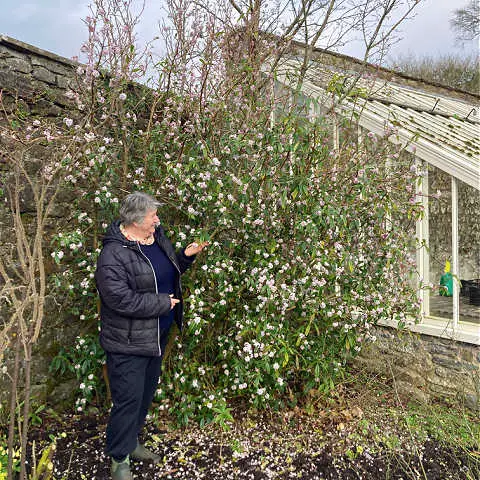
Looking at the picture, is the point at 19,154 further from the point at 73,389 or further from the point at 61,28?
the point at 73,389

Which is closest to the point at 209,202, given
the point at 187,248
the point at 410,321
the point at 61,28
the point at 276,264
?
the point at 187,248

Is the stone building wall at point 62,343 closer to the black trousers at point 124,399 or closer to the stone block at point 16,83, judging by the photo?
the stone block at point 16,83

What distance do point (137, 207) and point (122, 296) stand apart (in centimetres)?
57

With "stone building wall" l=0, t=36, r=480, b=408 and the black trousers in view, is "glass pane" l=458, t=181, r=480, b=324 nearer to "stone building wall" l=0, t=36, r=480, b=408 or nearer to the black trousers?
"stone building wall" l=0, t=36, r=480, b=408

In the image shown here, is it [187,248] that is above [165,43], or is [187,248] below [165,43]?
below

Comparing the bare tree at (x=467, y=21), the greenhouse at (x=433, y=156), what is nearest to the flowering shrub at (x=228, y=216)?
the greenhouse at (x=433, y=156)

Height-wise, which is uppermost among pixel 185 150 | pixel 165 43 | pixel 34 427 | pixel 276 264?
pixel 165 43

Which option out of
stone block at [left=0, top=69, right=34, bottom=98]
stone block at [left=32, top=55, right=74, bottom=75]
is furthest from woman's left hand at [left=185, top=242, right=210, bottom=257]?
stone block at [left=32, top=55, right=74, bottom=75]

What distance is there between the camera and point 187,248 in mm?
3240

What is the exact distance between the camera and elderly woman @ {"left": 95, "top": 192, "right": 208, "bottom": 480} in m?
2.74

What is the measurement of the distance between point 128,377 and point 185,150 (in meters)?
1.87

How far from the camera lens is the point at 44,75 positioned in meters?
3.58

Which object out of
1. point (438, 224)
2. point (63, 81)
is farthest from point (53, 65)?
point (438, 224)

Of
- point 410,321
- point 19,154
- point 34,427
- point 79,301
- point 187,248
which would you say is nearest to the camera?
point 19,154
